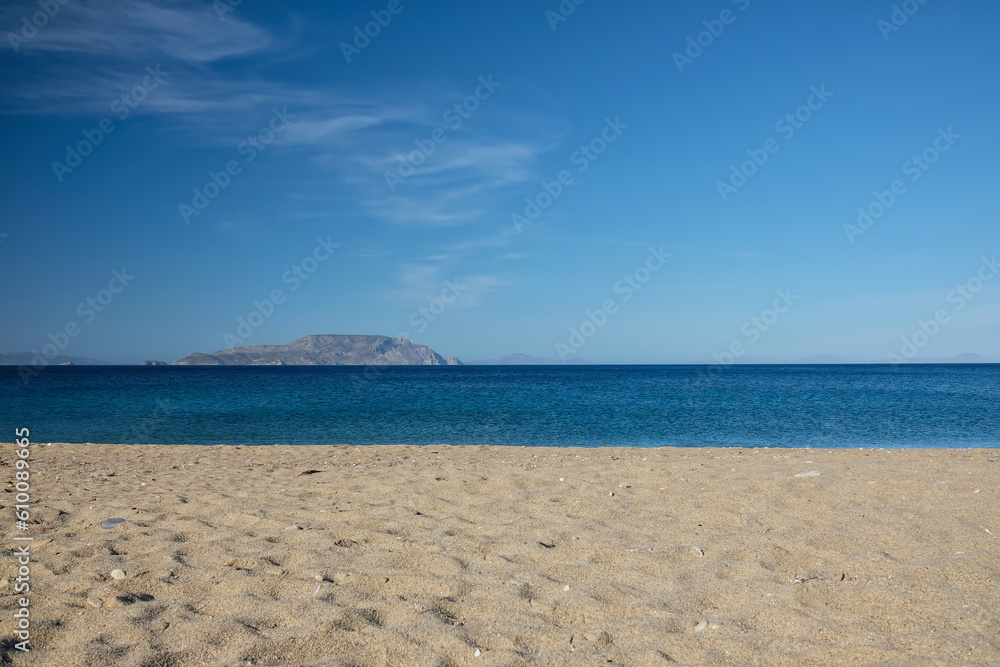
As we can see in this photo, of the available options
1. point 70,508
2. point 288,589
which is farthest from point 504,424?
point 288,589

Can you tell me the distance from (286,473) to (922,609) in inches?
335

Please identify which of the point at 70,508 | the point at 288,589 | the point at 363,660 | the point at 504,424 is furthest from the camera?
the point at 504,424

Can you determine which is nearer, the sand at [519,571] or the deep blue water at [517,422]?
the sand at [519,571]

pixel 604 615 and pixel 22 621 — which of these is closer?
pixel 22 621

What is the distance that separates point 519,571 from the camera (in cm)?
470

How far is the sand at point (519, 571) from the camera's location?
→ 347 cm

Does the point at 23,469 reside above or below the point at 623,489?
below

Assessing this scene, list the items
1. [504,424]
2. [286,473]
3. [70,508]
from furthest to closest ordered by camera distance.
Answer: [504,424] → [286,473] → [70,508]

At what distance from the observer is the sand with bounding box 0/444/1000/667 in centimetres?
347

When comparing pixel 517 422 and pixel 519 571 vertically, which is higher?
pixel 519 571

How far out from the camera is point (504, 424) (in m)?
22.5

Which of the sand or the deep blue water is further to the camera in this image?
the deep blue water

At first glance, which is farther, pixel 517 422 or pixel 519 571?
pixel 517 422

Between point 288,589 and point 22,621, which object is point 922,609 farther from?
point 22,621
